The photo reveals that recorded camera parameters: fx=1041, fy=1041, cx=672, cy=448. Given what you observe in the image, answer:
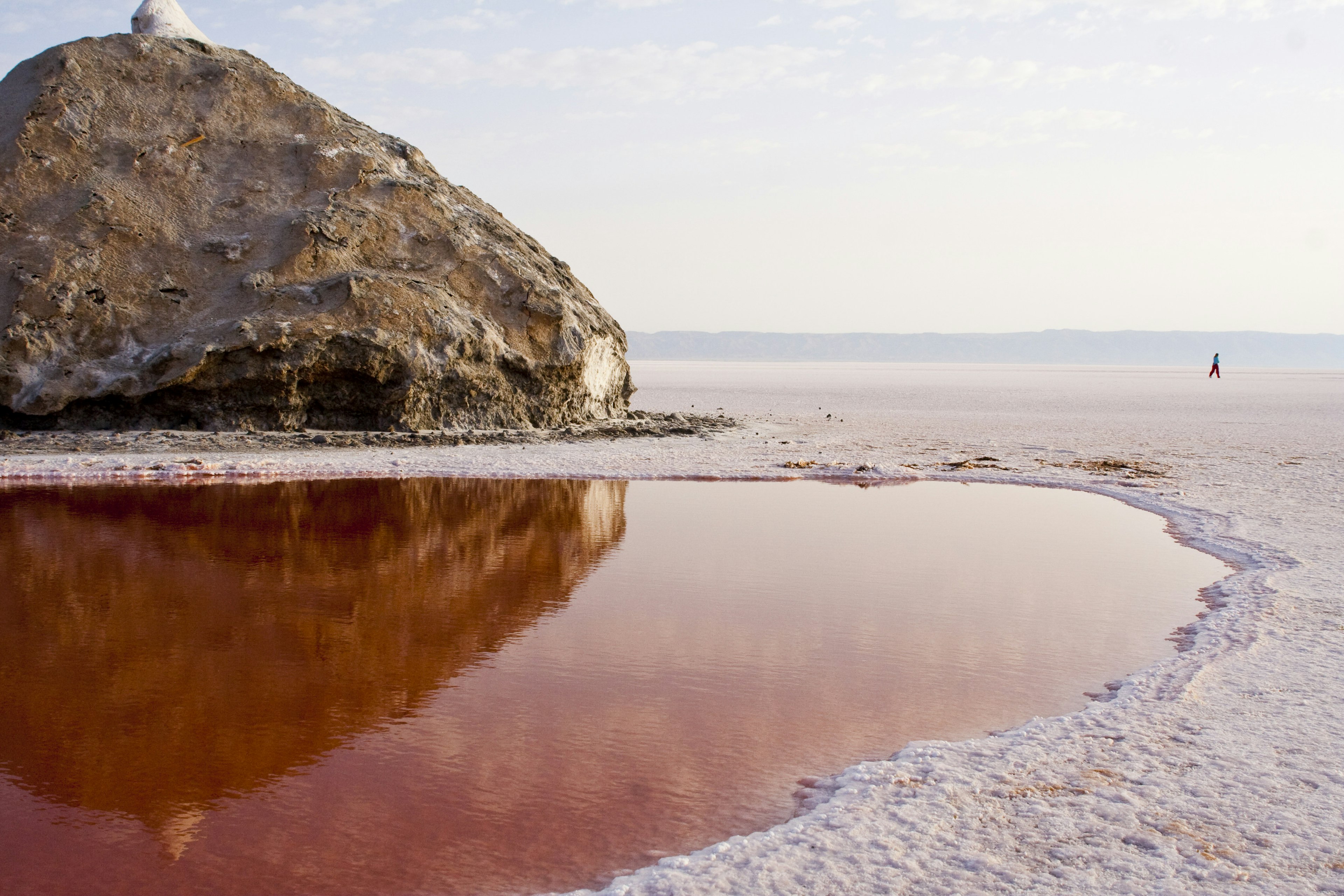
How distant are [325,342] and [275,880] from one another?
15.2m

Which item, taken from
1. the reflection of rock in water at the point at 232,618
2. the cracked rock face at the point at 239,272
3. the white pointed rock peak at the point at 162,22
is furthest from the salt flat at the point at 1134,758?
the white pointed rock peak at the point at 162,22

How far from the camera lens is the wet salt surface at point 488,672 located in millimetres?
3893

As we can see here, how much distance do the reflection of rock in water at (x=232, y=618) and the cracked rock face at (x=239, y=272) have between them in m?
5.81

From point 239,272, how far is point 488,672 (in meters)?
15.4

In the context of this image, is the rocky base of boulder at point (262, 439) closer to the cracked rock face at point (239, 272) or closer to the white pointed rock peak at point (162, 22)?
the cracked rock face at point (239, 272)

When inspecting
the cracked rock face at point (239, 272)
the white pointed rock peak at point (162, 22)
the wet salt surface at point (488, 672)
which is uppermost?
the white pointed rock peak at point (162, 22)

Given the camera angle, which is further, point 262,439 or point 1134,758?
point 262,439

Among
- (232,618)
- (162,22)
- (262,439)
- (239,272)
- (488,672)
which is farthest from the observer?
(162,22)

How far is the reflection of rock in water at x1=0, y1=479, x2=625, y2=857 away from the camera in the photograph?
4598 mm

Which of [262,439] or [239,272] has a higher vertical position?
[239,272]

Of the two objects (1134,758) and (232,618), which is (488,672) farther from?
(1134,758)

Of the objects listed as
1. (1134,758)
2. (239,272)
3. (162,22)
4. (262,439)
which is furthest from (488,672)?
Answer: (162,22)

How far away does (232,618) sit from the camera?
6875mm

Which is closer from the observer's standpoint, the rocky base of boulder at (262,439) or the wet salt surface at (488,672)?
the wet salt surface at (488,672)
